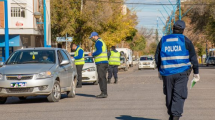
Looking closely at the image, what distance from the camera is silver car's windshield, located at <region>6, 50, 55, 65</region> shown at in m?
14.1

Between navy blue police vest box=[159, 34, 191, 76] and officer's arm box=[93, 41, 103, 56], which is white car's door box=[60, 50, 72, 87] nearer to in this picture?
officer's arm box=[93, 41, 103, 56]

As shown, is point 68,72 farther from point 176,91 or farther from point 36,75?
point 176,91

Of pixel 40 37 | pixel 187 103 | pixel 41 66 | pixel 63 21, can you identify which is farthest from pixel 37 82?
pixel 40 37

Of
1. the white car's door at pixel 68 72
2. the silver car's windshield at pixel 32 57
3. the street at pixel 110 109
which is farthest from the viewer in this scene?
the white car's door at pixel 68 72

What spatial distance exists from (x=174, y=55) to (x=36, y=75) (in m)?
5.59

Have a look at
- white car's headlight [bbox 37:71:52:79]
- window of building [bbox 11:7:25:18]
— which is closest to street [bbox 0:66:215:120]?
white car's headlight [bbox 37:71:52:79]

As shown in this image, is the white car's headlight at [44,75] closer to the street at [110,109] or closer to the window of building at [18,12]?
the street at [110,109]

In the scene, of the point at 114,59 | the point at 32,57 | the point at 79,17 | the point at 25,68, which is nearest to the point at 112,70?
the point at 114,59

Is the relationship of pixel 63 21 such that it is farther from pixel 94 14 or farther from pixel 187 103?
pixel 187 103

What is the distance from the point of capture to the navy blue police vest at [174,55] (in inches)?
326

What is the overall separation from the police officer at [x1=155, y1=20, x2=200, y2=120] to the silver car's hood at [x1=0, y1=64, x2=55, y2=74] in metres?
5.43

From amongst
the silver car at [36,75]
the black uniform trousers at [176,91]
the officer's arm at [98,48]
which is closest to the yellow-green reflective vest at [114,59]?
the silver car at [36,75]

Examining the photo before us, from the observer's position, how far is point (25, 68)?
A: 43.1ft

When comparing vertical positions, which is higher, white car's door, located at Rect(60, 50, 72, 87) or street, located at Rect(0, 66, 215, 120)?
white car's door, located at Rect(60, 50, 72, 87)
